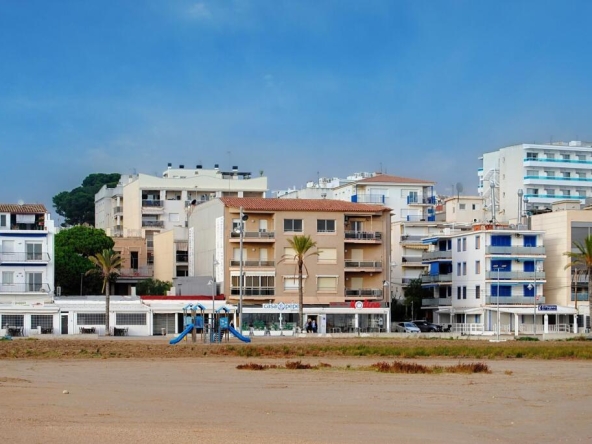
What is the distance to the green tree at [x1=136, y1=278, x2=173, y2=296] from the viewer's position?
110 m

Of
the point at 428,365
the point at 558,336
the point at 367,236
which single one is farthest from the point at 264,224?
the point at 428,365

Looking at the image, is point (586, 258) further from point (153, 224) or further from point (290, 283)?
point (153, 224)

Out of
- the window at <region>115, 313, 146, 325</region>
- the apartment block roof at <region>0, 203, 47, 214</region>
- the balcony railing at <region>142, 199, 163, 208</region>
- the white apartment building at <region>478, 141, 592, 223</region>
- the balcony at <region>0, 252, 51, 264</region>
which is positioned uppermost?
the white apartment building at <region>478, 141, 592, 223</region>

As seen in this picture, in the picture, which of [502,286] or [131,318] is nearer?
[131,318]

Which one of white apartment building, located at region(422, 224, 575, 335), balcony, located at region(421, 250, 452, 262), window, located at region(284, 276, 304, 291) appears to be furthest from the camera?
balcony, located at region(421, 250, 452, 262)

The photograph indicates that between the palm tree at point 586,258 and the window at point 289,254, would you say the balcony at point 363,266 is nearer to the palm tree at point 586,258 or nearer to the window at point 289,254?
the window at point 289,254

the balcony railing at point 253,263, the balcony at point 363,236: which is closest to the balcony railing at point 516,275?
the balcony at point 363,236

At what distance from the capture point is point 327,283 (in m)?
96.2

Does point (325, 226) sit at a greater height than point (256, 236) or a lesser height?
greater

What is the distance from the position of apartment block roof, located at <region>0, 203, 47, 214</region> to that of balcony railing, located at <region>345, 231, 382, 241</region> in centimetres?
2662

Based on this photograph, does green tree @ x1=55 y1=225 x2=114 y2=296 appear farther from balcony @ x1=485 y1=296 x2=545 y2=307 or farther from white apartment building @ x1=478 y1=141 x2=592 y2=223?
white apartment building @ x1=478 y1=141 x2=592 y2=223

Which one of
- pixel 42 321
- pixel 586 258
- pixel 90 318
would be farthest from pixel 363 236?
pixel 42 321

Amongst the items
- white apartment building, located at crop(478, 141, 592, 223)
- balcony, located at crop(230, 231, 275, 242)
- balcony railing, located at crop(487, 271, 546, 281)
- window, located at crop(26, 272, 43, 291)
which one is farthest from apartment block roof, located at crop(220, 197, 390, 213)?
white apartment building, located at crop(478, 141, 592, 223)

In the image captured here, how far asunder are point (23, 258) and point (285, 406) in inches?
2529
